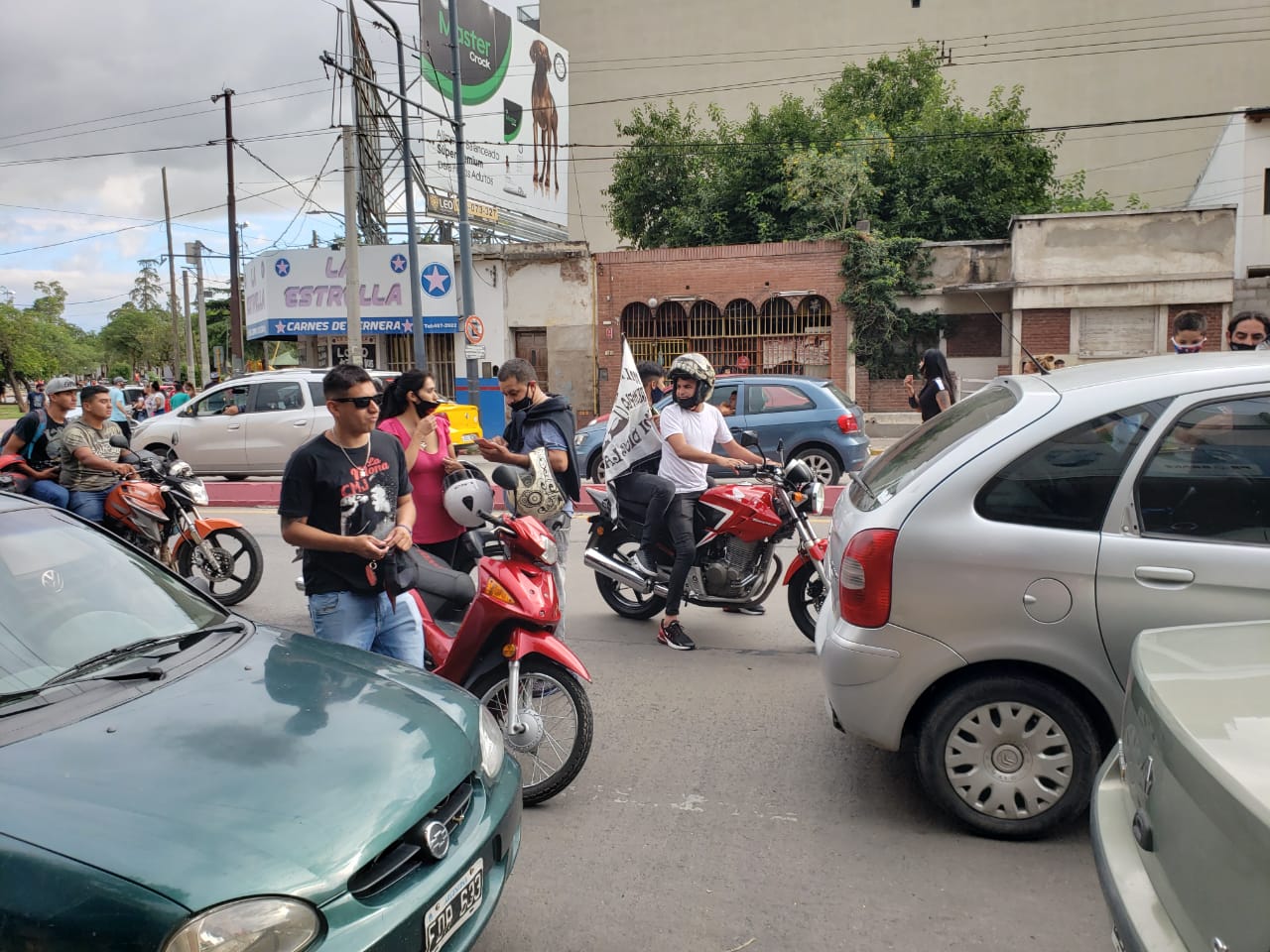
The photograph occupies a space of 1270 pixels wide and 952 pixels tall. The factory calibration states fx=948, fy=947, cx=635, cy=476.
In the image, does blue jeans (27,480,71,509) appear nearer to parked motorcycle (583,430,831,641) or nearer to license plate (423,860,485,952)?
parked motorcycle (583,430,831,641)

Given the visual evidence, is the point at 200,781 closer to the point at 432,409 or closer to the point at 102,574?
the point at 102,574

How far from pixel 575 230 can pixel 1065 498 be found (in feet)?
148

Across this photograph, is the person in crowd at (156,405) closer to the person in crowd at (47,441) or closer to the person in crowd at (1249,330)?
the person in crowd at (47,441)

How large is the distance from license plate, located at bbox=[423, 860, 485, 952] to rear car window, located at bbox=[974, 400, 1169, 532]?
213cm

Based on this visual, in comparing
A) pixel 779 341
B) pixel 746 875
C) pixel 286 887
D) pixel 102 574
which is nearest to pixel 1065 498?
pixel 746 875

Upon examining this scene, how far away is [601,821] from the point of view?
3814 millimetres

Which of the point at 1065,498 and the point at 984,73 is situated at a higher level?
the point at 984,73

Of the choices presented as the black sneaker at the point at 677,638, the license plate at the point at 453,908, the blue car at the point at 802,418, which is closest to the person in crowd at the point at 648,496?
the black sneaker at the point at 677,638

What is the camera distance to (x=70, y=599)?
3.04 metres

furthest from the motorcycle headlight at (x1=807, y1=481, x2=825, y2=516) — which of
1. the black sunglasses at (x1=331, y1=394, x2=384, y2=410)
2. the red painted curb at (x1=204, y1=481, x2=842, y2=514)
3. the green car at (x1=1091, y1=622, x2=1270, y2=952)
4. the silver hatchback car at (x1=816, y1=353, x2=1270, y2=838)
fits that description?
the red painted curb at (x1=204, y1=481, x2=842, y2=514)

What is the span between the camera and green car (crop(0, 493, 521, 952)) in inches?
76.4

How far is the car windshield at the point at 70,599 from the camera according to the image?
279cm

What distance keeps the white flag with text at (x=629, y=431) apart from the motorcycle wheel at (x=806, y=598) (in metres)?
1.27

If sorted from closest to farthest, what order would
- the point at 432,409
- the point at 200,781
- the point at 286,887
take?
the point at 286,887 < the point at 200,781 < the point at 432,409
